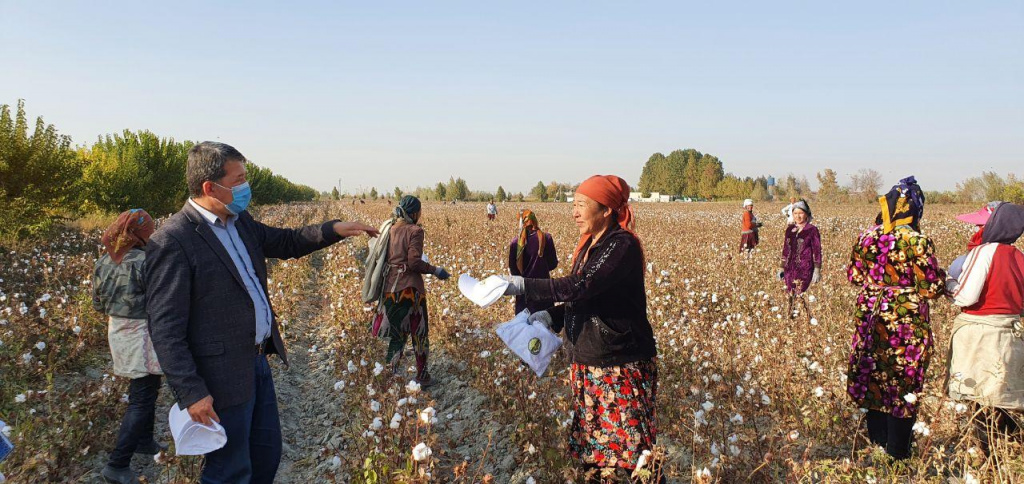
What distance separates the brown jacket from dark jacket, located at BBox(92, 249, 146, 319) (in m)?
2.07

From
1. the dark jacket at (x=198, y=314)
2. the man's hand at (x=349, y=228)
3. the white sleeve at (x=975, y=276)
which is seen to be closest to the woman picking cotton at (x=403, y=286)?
the man's hand at (x=349, y=228)

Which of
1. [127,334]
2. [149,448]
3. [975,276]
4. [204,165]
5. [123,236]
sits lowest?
[149,448]

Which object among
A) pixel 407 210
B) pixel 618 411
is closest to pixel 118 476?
pixel 407 210

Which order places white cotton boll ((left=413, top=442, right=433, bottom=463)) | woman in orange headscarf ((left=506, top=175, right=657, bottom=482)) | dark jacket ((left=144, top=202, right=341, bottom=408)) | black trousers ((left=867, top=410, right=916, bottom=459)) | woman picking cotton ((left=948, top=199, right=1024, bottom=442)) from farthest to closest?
black trousers ((left=867, top=410, right=916, bottom=459)), woman picking cotton ((left=948, top=199, right=1024, bottom=442)), woman in orange headscarf ((left=506, top=175, right=657, bottom=482)), white cotton boll ((left=413, top=442, right=433, bottom=463)), dark jacket ((left=144, top=202, right=341, bottom=408))

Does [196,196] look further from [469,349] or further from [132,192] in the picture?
[132,192]

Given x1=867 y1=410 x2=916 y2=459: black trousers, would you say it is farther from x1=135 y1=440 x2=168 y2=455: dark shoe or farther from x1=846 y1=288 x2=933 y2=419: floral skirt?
x1=135 y1=440 x2=168 y2=455: dark shoe

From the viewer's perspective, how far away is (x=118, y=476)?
3.68m

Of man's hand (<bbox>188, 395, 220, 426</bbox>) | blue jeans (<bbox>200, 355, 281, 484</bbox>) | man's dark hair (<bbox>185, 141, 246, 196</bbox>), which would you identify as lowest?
blue jeans (<bbox>200, 355, 281, 484</bbox>)

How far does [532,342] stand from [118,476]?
10.4ft

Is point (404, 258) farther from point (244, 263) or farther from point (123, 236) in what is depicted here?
point (244, 263)

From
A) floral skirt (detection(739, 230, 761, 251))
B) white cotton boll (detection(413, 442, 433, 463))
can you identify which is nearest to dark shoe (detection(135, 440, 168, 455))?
white cotton boll (detection(413, 442, 433, 463))

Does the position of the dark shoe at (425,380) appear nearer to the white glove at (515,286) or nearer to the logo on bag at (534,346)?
the logo on bag at (534,346)

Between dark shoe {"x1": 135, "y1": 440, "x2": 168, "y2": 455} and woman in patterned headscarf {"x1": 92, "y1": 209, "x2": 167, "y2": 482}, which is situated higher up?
woman in patterned headscarf {"x1": 92, "y1": 209, "x2": 167, "y2": 482}

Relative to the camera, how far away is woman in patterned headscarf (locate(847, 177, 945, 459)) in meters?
3.45
